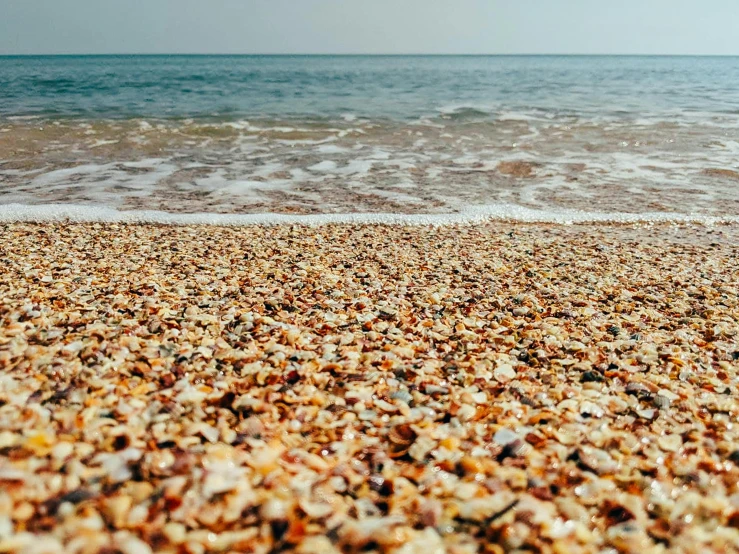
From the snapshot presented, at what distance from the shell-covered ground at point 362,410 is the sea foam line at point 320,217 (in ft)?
9.58

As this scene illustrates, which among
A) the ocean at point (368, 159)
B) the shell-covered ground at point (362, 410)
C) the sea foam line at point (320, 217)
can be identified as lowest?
the shell-covered ground at point (362, 410)

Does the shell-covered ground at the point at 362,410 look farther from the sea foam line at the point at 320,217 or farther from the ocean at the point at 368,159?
the ocean at the point at 368,159

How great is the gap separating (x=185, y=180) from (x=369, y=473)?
35.0 ft

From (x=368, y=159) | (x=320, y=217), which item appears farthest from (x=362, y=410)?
(x=368, y=159)

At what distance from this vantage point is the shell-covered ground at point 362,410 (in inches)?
88.6

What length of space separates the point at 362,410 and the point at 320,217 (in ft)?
20.3

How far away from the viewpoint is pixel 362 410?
3.14 meters

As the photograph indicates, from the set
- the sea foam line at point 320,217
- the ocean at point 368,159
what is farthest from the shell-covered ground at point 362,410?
the ocean at point 368,159

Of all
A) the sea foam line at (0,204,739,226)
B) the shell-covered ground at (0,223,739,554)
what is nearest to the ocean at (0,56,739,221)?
the sea foam line at (0,204,739,226)

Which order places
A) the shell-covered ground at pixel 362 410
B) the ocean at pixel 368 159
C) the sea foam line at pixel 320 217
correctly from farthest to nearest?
the ocean at pixel 368 159, the sea foam line at pixel 320 217, the shell-covered ground at pixel 362 410

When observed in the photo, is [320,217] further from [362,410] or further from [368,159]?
[362,410]

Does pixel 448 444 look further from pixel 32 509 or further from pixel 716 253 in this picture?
pixel 716 253

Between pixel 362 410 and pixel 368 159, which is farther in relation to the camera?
pixel 368 159

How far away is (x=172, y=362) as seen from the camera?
3498 mm
